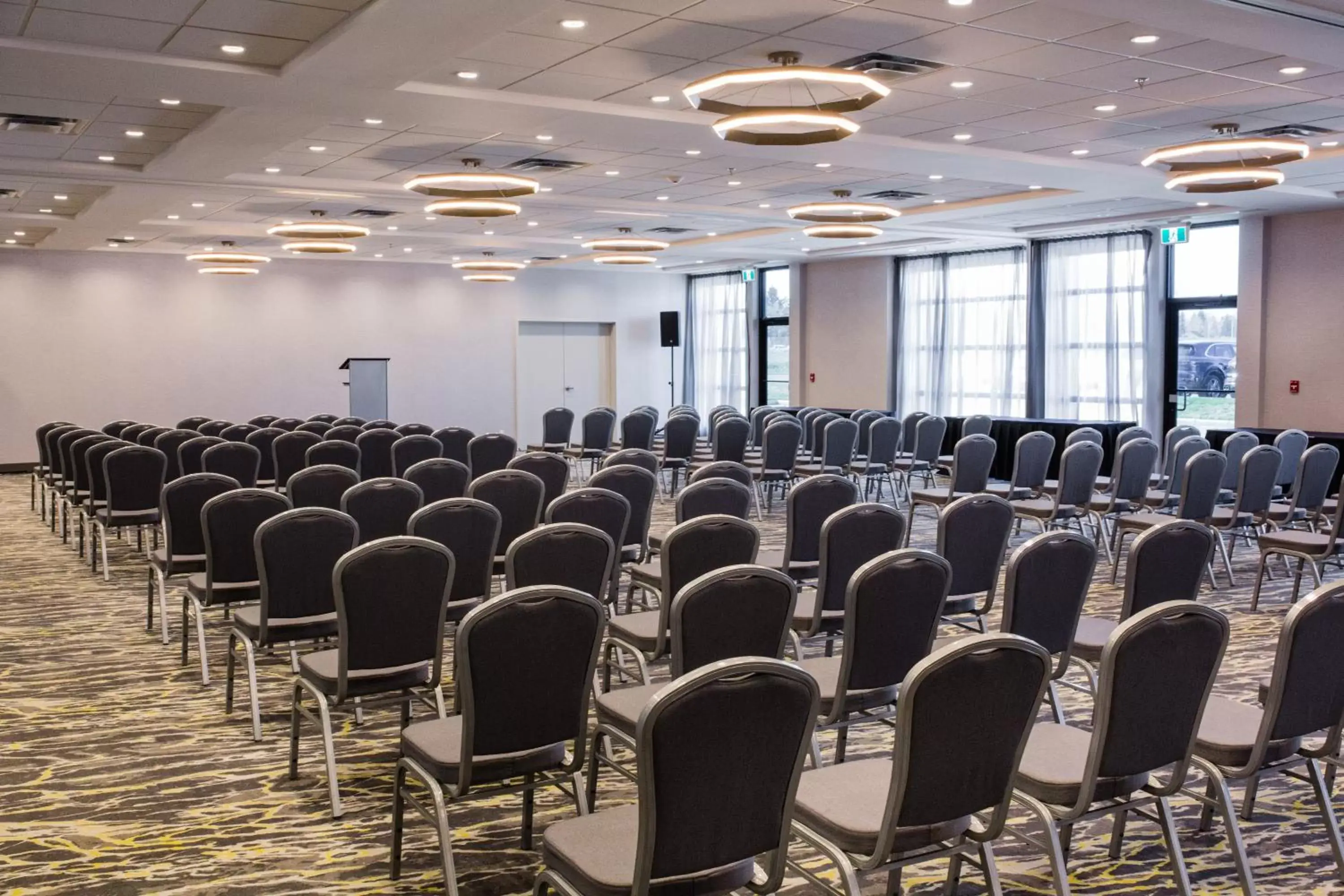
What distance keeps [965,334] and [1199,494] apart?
11.0m

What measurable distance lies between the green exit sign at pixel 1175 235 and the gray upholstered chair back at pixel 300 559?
13.2 meters

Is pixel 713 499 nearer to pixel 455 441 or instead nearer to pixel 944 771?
pixel 944 771

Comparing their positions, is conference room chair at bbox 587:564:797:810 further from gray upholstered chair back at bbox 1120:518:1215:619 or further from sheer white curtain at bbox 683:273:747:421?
Answer: sheer white curtain at bbox 683:273:747:421

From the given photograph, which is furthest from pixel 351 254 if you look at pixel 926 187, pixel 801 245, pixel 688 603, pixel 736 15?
pixel 688 603

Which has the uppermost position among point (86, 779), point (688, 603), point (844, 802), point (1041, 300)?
point (1041, 300)

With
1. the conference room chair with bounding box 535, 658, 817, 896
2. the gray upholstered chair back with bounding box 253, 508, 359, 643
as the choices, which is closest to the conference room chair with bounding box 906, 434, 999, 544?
the gray upholstered chair back with bounding box 253, 508, 359, 643

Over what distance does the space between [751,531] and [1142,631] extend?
2.30m

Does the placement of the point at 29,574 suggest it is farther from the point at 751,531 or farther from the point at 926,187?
the point at 926,187

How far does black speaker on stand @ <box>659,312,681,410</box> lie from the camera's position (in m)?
24.8

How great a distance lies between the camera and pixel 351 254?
21.5 metres

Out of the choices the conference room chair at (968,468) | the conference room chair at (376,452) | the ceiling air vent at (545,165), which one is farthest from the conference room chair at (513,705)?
the ceiling air vent at (545,165)

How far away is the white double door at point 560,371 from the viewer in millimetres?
24766

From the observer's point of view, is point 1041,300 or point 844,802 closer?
point 844,802

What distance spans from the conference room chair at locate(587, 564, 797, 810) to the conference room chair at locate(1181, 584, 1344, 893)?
1.36m
